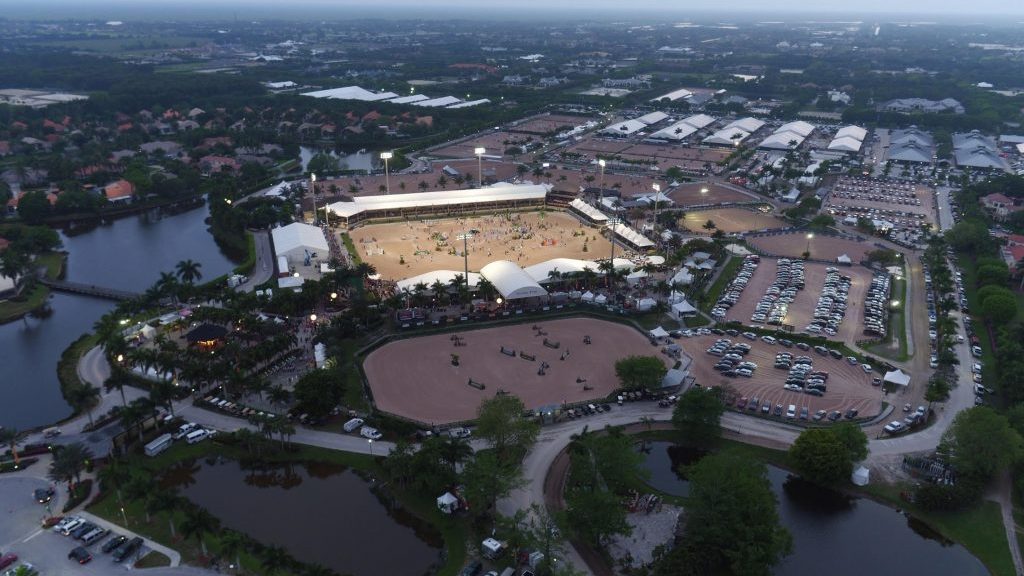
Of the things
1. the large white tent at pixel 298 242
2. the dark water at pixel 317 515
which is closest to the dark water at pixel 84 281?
the large white tent at pixel 298 242

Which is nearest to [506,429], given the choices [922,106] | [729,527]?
[729,527]

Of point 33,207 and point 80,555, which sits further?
point 33,207

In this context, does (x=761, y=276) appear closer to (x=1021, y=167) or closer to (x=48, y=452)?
(x=48, y=452)

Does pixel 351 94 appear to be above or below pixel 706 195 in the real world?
above

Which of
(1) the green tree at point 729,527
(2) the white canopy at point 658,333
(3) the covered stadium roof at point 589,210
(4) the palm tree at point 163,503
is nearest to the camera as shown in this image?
(1) the green tree at point 729,527

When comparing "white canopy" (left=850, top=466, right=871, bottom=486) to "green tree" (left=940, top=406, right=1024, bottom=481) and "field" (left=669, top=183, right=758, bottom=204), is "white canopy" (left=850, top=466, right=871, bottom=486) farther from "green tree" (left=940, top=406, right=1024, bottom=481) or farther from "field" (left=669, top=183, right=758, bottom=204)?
"field" (left=669, top=183, right=758, bottom=204)

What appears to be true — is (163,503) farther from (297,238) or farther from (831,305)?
(831,305)

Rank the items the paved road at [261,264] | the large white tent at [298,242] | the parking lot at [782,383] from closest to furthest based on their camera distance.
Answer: the parking lot at [782,383] < the paved road at [261,264] < the large white tent at [298,242]

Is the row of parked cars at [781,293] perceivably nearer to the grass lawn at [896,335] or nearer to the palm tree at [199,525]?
the grass lawn at [896,335]
